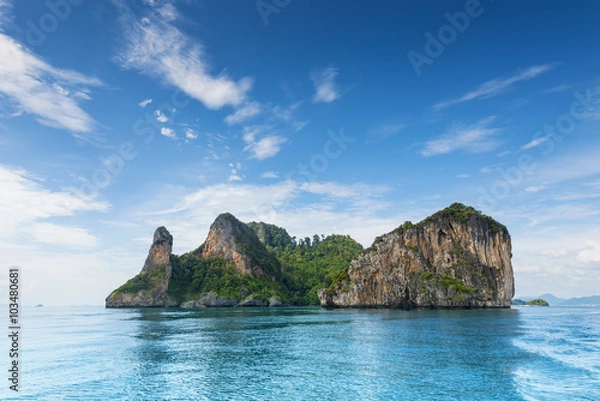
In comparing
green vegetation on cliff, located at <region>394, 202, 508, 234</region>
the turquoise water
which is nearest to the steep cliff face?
green vegetation on cliff, located at <region>394, 202, 508, 234</region>

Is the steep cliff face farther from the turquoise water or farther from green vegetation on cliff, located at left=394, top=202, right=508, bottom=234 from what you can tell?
the turquoise water

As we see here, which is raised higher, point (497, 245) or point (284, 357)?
point (497, 245)

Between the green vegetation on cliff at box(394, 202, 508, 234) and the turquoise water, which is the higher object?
the green vegetation on cliff at box(394, 202, 508, 234)

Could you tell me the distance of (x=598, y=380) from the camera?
1204 inches

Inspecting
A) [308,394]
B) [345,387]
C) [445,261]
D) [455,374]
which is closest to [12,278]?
[308,394]

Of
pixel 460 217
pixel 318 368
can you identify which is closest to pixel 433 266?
pixel 460 217

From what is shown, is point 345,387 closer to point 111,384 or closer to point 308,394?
point 308,394

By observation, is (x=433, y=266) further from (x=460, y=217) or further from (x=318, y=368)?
(x=318, y=368)

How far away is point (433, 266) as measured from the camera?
149000 mm

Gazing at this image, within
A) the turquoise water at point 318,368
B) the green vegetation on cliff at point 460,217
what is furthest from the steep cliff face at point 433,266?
the turquoise water at point 318,368

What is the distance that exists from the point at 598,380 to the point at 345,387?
66.4ft

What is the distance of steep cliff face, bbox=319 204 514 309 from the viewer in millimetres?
139500

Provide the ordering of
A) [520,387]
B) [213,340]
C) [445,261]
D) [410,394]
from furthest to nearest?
[445,261], [213,340], [520,387], [410,394]

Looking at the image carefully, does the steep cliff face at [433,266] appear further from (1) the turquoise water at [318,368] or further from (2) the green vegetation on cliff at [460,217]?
(1) the turquoise water at [318,368]
